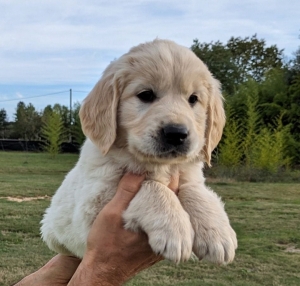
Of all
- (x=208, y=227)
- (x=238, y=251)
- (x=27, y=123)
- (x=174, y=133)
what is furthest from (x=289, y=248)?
(x=27, y=123)

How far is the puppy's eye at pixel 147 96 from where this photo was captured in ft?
8.62

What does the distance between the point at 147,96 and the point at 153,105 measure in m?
0.10

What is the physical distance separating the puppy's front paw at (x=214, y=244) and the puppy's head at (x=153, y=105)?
0.42 m

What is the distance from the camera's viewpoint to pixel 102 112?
2.75m

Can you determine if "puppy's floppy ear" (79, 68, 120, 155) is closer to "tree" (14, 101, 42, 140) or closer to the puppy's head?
the puppy's head

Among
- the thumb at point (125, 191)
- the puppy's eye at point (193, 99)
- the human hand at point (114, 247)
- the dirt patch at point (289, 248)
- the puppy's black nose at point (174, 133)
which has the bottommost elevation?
the dirt patch at point (289, 248)

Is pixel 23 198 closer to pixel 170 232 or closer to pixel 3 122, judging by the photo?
pixel 170 232

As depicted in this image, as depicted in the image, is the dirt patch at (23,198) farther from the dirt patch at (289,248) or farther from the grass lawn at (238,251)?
the dirt patch at (289,248)

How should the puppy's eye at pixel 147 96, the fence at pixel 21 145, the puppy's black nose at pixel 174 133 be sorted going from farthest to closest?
the fence at pixel 21 145
the puppy's eye at pixel 147 96
the puppy's black nose at pixel 174 133

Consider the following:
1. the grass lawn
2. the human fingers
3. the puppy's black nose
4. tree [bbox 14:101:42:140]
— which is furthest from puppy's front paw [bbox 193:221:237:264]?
tree [bbox 14:101:42:140]

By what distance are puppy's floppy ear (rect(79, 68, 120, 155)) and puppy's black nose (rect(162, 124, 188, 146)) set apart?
1.24ft

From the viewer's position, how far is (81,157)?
292 cm

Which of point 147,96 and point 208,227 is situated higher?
point 147,96

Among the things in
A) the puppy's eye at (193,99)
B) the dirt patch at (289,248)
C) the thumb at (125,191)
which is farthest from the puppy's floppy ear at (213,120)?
the dirt patch at (289,248)
